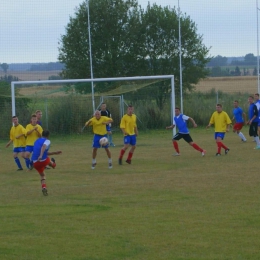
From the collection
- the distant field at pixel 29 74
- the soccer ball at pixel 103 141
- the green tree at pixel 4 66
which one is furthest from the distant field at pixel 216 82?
the soccer ball at pixel 103 141

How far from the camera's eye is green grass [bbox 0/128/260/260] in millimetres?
9547

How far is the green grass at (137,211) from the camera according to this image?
31.3 ft

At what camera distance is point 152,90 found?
115 feet

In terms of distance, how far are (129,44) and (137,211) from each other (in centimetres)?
2882

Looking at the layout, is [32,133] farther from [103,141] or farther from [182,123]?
[182,123]

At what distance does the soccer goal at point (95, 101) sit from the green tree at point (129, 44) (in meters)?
3.33

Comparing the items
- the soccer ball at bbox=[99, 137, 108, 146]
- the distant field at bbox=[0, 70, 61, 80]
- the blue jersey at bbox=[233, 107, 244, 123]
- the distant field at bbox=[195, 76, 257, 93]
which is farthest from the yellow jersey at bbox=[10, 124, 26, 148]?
the distant field at bbox=[195, 76, 257, 93]

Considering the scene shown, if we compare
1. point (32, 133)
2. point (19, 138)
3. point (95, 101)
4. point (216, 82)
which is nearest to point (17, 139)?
point (19, 138)

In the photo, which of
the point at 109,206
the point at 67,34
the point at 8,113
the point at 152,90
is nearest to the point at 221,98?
the point at 152,90

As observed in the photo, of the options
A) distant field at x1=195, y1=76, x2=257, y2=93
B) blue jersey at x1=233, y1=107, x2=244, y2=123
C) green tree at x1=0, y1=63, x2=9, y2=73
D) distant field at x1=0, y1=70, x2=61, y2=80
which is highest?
green tree at x1=0, y1=63, x2=9, y2=73

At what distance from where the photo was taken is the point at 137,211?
41.0 ft

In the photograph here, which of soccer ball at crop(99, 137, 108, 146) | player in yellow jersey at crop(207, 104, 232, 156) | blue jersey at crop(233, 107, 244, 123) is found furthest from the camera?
blue jersey at crop(233, 107, 244, 123)

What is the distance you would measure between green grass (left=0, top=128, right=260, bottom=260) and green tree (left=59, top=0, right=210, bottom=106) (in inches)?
682

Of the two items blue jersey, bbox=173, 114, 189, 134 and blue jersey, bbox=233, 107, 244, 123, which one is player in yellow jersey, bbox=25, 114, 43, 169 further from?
blue jersey, bbox=233, 107, 244, 123
